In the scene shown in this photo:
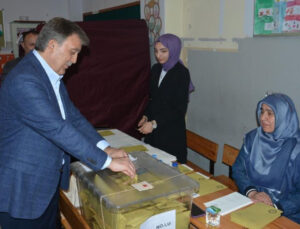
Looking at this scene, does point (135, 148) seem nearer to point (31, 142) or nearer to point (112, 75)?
point (31, 142)

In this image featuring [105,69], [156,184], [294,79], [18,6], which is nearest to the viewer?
[156,184]

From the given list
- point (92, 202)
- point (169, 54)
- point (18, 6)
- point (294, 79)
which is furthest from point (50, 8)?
point (92, 202)

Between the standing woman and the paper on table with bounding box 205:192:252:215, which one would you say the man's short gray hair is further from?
the standing woman

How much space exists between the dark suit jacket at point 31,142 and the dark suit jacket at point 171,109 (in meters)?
1.24

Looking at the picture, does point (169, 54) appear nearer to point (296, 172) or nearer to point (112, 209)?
point (296, 172)

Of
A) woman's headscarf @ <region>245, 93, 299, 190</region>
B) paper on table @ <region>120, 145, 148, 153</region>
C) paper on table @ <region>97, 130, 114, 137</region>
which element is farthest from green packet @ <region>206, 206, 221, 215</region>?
paper on table @ <region>97, 130, 114, 137</region>

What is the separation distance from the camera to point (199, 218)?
141 cm

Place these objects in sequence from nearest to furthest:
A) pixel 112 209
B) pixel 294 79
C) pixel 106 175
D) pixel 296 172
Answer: pixel 112 209
pixel 106 175
pixel 296 172
pixel 294 79

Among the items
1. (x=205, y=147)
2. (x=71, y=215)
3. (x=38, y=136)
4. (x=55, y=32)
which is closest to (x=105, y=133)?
(x=205, y=147)

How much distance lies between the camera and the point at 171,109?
2.55m

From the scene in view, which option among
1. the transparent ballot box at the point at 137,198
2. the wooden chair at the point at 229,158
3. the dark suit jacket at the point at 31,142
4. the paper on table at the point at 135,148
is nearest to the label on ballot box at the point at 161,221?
the transparent ballot box at the point at 137,198

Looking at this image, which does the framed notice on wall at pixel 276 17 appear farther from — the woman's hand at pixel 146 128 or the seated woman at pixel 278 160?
the woman's hand at pixel 146 128

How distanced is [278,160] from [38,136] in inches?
53.8

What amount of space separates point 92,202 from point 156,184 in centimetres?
29
